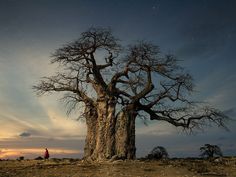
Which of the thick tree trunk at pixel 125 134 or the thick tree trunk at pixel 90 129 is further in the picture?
the thick tree trunk at pixel 90 129

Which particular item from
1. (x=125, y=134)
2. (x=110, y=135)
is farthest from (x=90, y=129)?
(x=125, y=134)

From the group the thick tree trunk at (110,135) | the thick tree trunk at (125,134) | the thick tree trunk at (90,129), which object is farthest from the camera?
the thick tree trunk at (90,129)

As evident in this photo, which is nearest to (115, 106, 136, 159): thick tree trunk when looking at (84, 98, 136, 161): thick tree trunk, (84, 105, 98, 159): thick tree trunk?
(84, 98, 136, 161): thick tree trunk

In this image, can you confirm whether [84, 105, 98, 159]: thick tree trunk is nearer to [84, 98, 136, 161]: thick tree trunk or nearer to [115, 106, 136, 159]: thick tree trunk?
[84, 98, 136, 161]: thick tree trunk

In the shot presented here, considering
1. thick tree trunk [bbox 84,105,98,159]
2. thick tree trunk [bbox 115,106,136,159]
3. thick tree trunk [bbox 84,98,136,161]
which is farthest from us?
thick tree trunk [bbox 84,105,98,159]

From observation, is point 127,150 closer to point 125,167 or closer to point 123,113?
point 123,113

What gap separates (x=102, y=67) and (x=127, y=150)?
7.44 meters

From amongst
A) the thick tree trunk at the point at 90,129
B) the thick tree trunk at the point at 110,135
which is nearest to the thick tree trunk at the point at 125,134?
the thick tree trunk at the point at 110,135

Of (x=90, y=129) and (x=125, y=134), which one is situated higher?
(x=90, y=129)

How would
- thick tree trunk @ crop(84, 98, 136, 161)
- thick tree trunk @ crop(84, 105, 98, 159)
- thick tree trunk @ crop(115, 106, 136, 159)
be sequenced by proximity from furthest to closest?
thick tree trunk @ crop(84, 105, 98, 159) < thick tree trunk @ crop(115, 106, 136, 159) < thick tree trunk @ crop(84, 98, 136, 161)

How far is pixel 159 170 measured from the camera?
26.1m

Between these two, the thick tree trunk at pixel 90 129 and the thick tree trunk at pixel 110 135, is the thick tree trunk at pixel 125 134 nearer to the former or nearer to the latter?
the thick tree trunk at pixel 110 135

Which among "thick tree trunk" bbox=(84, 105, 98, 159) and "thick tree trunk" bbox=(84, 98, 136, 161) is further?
"thick tree trunk" bbox=(84, 105, 98, 159)

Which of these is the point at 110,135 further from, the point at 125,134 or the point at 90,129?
the point at 90,129
